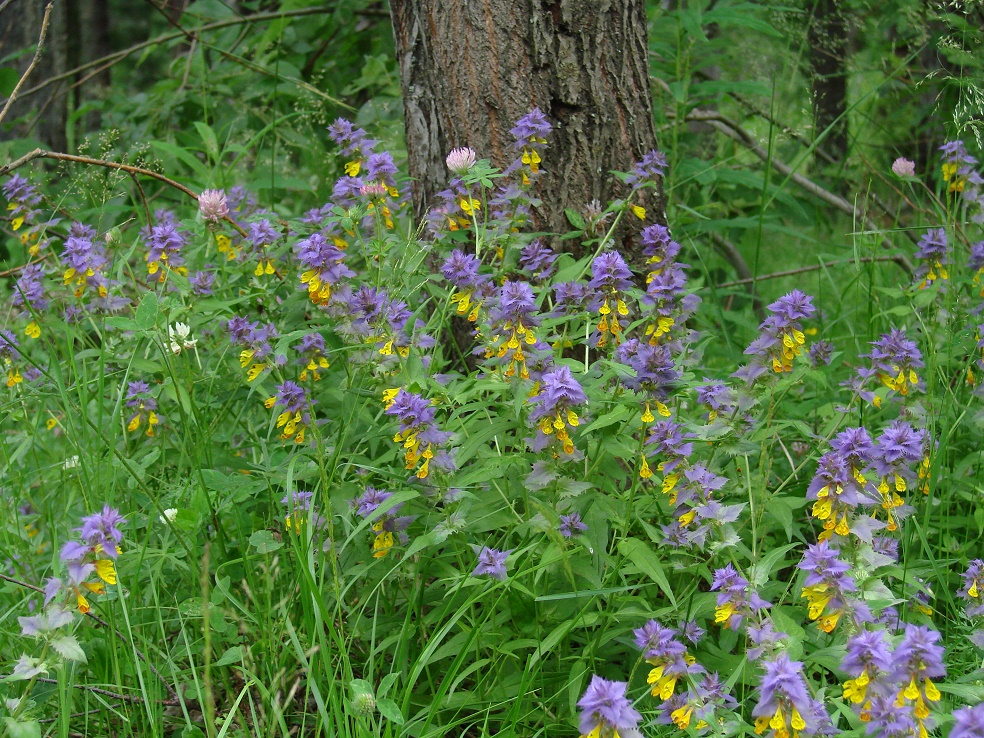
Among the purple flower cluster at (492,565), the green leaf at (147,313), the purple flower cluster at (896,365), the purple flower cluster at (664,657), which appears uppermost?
the green leaf at (147,313)

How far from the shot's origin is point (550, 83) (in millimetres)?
2477

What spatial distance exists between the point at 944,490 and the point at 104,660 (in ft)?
6.27

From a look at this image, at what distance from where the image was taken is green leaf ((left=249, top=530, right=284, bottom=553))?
1.81 meters

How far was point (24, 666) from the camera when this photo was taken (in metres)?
1.45

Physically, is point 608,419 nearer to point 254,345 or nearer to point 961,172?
point 254,345

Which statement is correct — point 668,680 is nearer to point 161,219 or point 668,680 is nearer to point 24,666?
point 24,666

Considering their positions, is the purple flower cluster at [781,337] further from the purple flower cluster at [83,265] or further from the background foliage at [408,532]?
the purple flower cluster at [83,265]

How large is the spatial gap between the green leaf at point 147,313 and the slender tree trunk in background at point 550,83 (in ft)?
3.19

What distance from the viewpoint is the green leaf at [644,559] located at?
5.36 ft

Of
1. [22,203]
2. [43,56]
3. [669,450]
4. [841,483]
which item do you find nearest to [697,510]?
[669,450]

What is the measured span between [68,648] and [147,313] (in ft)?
2.43

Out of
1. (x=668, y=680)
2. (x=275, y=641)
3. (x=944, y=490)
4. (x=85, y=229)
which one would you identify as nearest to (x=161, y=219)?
(x=85, y=229)

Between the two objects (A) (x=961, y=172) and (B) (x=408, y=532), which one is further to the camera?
(A) (x=961, y=172)

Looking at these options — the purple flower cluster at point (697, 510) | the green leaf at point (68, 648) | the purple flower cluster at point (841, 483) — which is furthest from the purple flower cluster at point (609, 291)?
the green leaf at point (68, 648)
